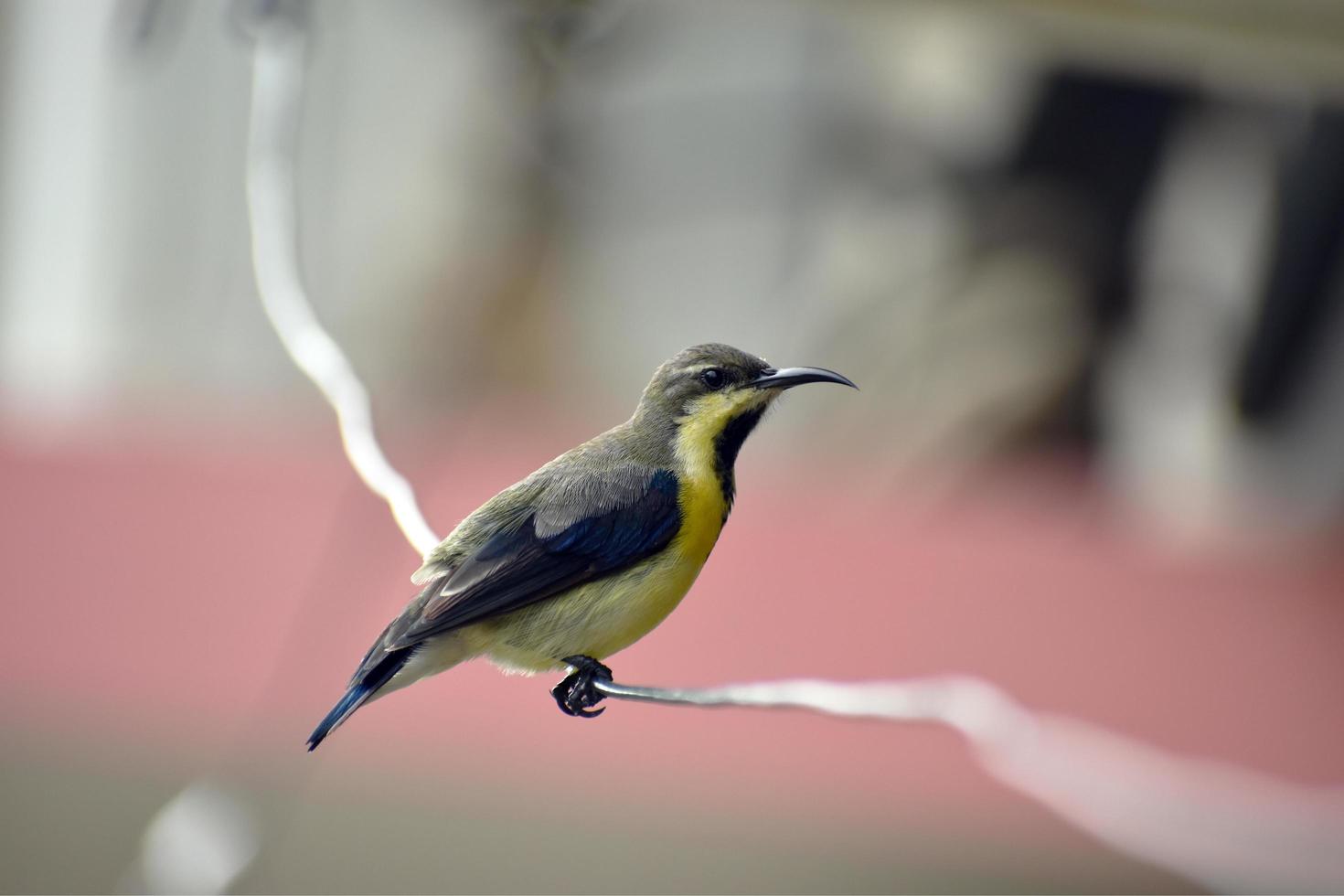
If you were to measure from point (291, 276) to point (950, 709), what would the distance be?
129cm

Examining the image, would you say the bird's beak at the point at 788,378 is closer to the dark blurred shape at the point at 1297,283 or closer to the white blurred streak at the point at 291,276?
→ the white blurred streak at the point at 291,276

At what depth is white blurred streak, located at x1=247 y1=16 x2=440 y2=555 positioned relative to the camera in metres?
2.31

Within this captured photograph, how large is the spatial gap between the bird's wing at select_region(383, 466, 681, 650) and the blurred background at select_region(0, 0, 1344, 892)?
94.0 inches

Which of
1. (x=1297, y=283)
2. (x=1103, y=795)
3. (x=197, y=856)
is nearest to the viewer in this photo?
(x=1103, y=795)

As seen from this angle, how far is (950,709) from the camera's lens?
8.04 ft

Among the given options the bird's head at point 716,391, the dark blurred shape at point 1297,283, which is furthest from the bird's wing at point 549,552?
the dark blurred shape at point 1297,283

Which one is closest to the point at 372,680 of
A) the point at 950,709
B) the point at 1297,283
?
the point at 950,709

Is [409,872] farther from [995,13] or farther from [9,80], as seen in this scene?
[9,80]

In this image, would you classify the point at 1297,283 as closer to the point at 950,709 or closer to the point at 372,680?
the point at 950,709

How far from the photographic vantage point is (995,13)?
4.64m

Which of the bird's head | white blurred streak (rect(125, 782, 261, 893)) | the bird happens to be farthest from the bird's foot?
white blurred streak (rect(125, 782, 261, 893))

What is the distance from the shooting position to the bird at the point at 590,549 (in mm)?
2465

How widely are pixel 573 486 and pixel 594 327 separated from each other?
259 inches

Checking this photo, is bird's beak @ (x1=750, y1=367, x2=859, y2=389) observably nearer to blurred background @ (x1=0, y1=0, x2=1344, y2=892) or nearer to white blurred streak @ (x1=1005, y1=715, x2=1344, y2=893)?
white blurred streak @ (x1=1005, y1=715, x2=1344, y2=893)
